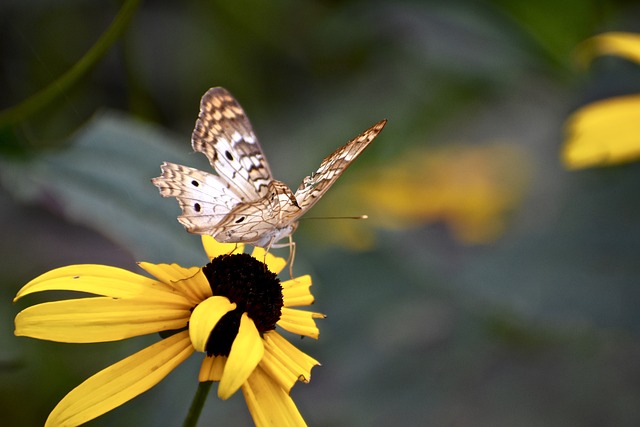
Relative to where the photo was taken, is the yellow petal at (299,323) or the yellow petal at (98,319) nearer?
the yellow petal at (98,319)

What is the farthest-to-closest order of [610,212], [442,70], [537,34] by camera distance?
1. [442,70]
2. [537,34]
3. [610,212]

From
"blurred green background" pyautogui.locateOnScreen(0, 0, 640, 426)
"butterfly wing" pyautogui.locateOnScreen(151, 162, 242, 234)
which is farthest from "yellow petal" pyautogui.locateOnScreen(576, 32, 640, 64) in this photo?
"butterfly wing" pyautogui.locateOnScreen(151, 162, 242, 234)

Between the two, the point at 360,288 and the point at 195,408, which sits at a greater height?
the point at 195,408

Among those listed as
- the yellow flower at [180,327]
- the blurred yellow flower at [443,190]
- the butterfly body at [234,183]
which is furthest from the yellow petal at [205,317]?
the blurred yellow flower at [443,190]

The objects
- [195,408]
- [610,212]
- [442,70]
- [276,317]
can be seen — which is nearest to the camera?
[195,408]

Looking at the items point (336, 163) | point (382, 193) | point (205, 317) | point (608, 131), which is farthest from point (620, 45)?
point (382, 193)

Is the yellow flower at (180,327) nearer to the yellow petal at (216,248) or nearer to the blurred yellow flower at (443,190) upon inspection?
the yellow petal at (216,248)

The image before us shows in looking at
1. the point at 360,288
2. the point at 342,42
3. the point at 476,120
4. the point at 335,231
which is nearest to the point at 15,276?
the point at 360,288

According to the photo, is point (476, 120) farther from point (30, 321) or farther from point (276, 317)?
point (30, 321)
